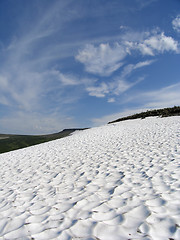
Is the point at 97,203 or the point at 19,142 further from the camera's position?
the point at 19,142

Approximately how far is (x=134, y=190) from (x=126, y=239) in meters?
1.61

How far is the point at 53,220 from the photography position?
111 inches

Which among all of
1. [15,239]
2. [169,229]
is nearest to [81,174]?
[15,239]

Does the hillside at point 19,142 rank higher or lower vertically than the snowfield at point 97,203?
higher

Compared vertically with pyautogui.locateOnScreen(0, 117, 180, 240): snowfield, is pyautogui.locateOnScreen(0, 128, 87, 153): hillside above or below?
above

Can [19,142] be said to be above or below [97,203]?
above

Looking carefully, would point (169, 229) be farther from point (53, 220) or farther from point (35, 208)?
point (35, 208)

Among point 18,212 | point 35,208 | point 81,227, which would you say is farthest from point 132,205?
point 18,212

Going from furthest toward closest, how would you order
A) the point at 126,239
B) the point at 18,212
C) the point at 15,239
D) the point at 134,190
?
the point at 134,190, the point at 18,212, the point at 15,239, the point at 126,239

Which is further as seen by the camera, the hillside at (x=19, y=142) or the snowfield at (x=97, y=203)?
the hillside at (x=19, y=142)

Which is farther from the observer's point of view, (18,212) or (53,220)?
(18,212)

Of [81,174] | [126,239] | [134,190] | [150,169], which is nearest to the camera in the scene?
[126,239]

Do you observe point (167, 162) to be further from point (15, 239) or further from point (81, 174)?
point (15, 239)

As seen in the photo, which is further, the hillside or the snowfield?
the hillside
